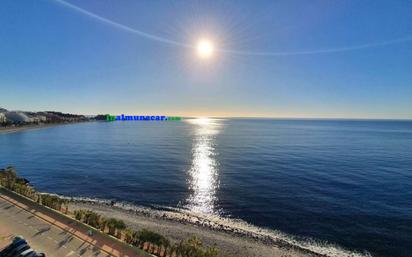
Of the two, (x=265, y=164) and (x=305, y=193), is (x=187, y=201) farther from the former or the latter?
(x=265, y=164)

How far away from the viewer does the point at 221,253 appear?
29703 mm

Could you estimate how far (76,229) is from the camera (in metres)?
27.4

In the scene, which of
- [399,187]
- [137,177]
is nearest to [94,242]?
[137,177]

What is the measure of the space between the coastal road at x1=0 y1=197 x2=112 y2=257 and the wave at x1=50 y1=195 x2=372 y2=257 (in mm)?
15123

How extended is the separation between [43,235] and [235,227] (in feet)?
75.7

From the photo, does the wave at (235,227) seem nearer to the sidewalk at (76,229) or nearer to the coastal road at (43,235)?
the sidewalk at (76,229)

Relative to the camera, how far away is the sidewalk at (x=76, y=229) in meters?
23.8

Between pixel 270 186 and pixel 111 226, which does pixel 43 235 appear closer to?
pixel 111 226

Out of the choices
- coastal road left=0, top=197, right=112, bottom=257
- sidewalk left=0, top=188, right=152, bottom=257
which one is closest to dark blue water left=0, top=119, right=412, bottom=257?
sidewalk left=0, top=188, right=152, bottom=257

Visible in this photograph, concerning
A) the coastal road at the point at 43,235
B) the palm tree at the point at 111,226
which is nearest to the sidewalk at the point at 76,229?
the coastal road at the point at 43,235

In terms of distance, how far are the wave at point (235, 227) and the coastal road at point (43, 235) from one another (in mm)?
15123

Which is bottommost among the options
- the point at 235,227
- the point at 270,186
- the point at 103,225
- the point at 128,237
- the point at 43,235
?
the point at 235,227

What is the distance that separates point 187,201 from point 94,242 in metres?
24.0

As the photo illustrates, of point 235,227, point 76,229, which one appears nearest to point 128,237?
point 76,229
